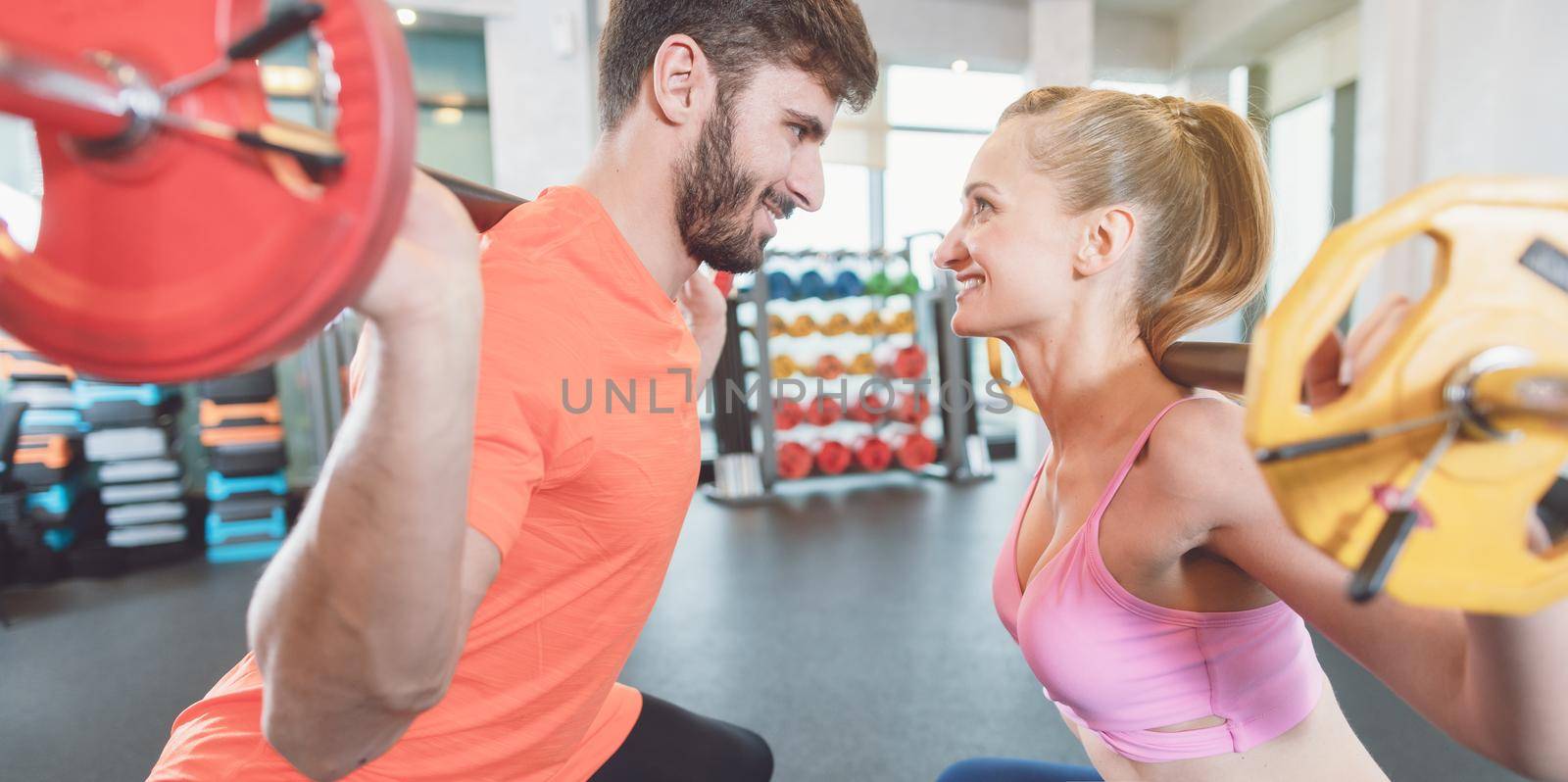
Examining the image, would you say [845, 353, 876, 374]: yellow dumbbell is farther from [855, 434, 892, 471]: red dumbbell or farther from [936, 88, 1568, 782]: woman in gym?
[936, 88, 1568, 782]: woman in gym

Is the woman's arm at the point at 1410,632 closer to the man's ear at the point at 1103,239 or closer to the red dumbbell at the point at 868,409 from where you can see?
the man's ear at the point at 1103,239

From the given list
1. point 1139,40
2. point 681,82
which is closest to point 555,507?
point 681,82

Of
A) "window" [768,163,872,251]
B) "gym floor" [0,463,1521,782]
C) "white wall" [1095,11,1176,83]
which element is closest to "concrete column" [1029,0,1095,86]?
"white wall" [1095,11,1176,83]

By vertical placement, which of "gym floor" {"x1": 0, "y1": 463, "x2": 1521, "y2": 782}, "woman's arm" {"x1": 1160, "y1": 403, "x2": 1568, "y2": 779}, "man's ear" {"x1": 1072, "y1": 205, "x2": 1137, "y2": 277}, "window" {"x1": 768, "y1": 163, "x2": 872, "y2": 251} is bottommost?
"gym floor" {"x1": 0, "y1": 463, "x2": 1521, "y2": 782}

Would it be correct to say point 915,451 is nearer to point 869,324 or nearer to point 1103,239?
point 869,324

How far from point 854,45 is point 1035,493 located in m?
0.72

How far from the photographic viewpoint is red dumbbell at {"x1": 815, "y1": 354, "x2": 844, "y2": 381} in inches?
193

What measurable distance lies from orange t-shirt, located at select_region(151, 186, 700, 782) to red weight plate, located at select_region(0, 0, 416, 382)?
12.2 inches

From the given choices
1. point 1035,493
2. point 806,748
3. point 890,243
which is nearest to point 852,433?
point 890,243

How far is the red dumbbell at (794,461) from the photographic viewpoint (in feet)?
16.2

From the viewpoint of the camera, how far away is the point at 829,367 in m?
4.92

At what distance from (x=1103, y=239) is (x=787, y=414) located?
3910mm

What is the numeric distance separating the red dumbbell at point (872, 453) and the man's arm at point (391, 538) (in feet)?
14.8

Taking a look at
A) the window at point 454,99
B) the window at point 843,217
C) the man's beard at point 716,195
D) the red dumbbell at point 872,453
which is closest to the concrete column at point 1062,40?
the window at point 843,217
